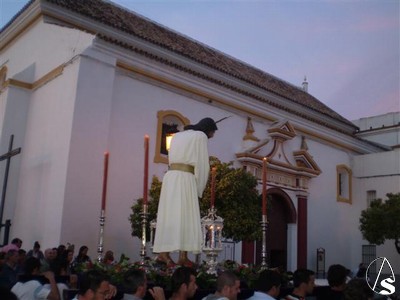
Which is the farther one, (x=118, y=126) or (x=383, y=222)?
(x=383, y=222)

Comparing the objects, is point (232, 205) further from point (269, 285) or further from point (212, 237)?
point (269, 285)

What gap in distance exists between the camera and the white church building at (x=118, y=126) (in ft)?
39.6

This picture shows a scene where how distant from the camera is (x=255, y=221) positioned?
Result: 12.4 meters

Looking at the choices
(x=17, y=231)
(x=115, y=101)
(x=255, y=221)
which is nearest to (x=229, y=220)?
(x=255, y=221)

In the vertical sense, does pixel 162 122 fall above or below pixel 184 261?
above

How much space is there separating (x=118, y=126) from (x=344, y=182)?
40.3 feet

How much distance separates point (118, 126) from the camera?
518 inches

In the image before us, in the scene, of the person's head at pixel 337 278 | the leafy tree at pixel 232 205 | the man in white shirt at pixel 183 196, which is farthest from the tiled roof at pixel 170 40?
the person's head at pixel 337 278

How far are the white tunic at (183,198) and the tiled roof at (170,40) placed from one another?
29.4ft

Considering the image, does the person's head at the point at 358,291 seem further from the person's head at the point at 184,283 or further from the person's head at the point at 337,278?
the person's head at the point at 337,278

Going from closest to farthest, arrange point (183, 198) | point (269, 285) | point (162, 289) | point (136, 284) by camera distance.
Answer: point (136, 284), point (162, 289), point (269, 285), point (183, 198)

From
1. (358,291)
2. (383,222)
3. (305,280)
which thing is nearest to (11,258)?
(305,280)

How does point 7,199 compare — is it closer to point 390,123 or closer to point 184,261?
point 184,261

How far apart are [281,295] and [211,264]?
0.95 m
